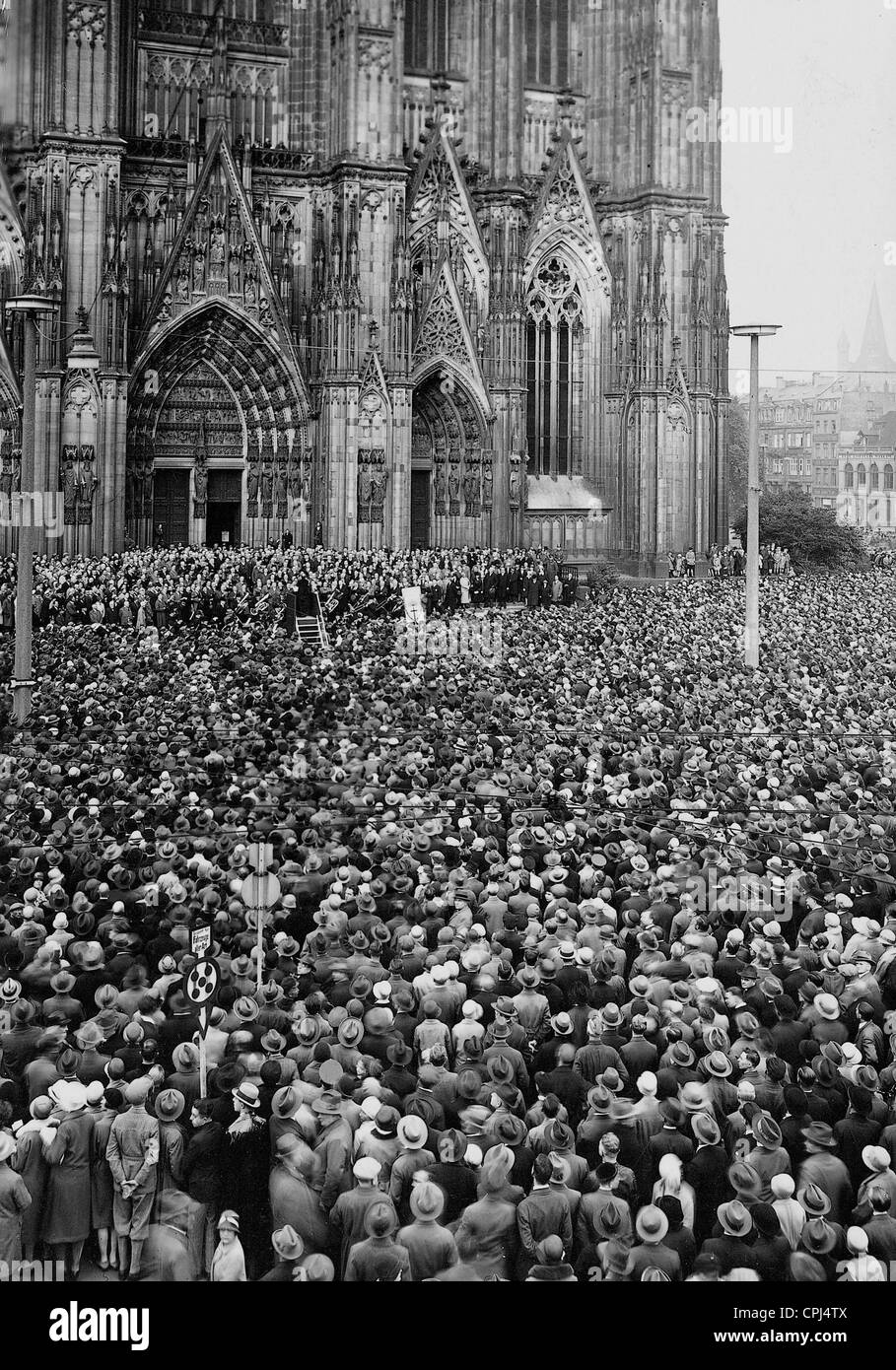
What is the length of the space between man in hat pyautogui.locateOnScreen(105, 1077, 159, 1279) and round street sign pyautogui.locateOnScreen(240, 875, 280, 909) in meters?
3.78

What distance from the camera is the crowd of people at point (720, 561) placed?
135 feet

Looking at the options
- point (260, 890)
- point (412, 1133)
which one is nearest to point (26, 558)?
point (260, 890)

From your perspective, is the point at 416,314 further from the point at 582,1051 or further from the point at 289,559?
the point at 582,1051

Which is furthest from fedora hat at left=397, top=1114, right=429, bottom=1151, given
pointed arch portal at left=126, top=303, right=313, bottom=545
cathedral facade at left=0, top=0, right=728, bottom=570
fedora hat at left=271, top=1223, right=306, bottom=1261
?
pointed arch portal at left=126, top=303, right=313, bottom=545

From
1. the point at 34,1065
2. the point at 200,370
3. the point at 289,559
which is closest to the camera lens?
the point at 34,1065

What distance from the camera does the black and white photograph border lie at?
8727 millimetres

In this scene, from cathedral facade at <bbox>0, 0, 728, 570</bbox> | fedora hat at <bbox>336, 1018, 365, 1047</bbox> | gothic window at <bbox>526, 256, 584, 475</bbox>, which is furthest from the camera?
gothic window at <bbox>526, 256, 584, 475</bbox>

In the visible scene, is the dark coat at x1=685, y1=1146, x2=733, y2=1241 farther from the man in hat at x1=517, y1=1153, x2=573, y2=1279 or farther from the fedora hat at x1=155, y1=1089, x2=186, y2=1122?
the fedora hat at x1=155, y1=1089, x2=186, y2=1122

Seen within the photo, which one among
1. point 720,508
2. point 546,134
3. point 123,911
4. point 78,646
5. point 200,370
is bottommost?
point 123,911

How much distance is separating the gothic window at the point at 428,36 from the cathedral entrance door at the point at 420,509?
44.0 ft

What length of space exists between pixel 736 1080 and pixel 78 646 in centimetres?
1851

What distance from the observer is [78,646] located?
85.4 ft

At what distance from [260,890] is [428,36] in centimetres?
4343
